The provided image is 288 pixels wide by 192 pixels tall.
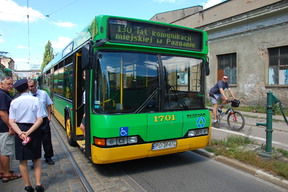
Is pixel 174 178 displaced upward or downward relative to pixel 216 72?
downward

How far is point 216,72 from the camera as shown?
16344mm

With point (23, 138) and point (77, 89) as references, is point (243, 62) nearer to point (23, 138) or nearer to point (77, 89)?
point (77, 89)

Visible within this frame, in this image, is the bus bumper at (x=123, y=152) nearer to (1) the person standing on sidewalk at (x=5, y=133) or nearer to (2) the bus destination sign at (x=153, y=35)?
(1) the person standing on sidewalk at (x=5, y=133)

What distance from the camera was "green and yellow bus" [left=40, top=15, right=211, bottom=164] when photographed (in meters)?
4.02

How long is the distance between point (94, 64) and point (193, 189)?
2651mm

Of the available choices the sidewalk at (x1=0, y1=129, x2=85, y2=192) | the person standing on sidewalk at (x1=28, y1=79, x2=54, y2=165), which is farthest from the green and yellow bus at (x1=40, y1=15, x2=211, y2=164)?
the person standing on sidewalk at (x1=28, y1=79, x2=54, y2=165)

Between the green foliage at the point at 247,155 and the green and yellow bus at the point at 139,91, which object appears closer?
the green and yellow bus at the point at 139,91

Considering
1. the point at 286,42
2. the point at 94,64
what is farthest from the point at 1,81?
the point at 286,42

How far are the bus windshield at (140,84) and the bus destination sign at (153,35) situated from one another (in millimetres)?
244

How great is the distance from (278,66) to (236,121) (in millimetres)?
6577

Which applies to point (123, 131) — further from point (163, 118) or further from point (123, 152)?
point (163, 118)

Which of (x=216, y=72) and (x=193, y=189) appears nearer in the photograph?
(x=193, y=189)

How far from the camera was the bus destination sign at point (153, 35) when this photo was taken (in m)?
4.16

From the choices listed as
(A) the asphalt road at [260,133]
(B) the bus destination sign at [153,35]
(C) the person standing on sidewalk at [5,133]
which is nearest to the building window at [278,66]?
(A) the asphalt road at [260,133]
